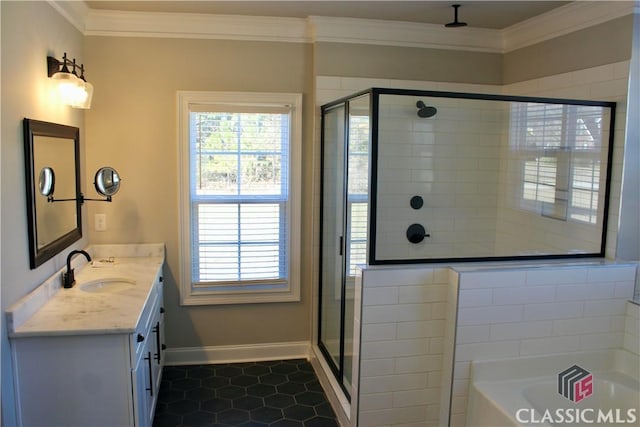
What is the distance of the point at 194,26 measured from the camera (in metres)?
3.39

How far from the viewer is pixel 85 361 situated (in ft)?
7.02

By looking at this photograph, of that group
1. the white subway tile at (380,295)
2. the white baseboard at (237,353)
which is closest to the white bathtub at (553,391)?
the white subway tile at (380,295)

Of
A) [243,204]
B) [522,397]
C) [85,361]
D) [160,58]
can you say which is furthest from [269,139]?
[522,397]

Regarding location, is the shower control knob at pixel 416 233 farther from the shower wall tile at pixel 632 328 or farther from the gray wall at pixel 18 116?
the gray wall at pixel 18 116

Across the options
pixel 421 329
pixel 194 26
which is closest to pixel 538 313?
pixel 421 329

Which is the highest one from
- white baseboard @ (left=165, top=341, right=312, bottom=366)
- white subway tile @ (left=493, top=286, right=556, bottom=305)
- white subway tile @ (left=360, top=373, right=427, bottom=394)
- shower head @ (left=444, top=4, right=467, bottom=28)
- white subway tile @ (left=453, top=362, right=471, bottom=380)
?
shower head @ (left=444, top=4, right=467, bottom=28)

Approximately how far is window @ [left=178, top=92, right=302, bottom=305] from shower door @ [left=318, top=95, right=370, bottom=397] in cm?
25

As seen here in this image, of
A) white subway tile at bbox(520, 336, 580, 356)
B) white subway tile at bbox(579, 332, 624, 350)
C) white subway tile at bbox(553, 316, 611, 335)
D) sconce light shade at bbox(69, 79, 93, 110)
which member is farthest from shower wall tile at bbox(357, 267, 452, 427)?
sconce light shade at bbox(69, 79, 93, 110)

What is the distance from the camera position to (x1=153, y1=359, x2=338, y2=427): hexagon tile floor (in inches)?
116

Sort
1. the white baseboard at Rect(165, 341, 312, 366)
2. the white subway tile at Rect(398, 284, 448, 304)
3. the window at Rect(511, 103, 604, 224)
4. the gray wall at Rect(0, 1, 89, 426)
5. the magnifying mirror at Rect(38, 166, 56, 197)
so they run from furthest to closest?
the white baseboard at Rect(165, 341, 312, 366) → the window at Rect(511, 103, 604, 224) → the white subway tile at Rect(398, 284, 448, 304) → the magnifying mirror at Rect(38, 166, 56, 197) → the gray wall at Rect(0, 1, 89, 426)

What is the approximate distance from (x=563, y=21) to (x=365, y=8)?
1.26 metres

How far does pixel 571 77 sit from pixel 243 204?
234 centimetres

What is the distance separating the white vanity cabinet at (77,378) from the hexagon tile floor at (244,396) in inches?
30.9

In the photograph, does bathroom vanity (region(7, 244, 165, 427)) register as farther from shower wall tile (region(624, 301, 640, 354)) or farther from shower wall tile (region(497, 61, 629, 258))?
shower wall tile (region(624, 301, 640, 354))
